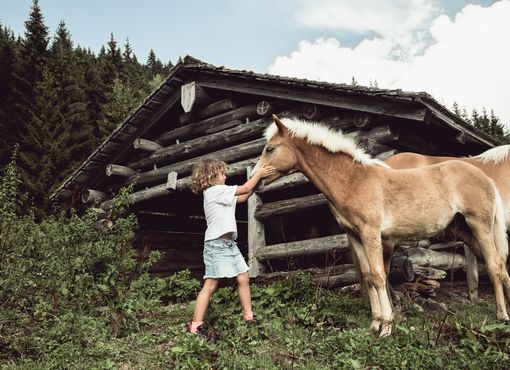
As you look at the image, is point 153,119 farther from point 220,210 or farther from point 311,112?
point 220,210

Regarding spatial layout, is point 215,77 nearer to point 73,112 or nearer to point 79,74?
point 73,112

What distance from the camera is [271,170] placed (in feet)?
16.6

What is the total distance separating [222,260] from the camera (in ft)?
15.2

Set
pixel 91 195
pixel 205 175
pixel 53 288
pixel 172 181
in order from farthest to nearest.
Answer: pixel 91 195, pixel 172 181, pixel 53 288, pixel 205 175

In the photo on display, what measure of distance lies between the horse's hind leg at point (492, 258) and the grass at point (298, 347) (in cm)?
46

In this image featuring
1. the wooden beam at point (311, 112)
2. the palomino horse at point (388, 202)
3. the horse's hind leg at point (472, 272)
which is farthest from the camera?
the wooden beam at point (311, 112)

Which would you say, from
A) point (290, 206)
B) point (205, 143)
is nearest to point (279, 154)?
point (290, 206)

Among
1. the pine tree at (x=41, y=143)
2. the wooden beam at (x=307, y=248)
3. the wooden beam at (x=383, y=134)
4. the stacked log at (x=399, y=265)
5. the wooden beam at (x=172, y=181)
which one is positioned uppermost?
the pine tree at (x=41, y=143)

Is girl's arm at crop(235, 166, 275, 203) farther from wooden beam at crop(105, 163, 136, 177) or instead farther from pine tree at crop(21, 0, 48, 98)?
pine tree at crop(21, 0, 48, 98)

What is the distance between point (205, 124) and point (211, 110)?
36cm

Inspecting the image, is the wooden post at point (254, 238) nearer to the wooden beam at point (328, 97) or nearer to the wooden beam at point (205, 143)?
the wooden beam at point (205, 143)

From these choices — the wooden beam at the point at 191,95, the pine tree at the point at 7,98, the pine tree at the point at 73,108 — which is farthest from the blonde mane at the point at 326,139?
the pine tree at the point at 7,98

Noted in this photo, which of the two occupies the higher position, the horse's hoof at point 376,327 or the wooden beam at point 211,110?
the wooden beam at point 211,110

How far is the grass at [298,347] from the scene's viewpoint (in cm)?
350
